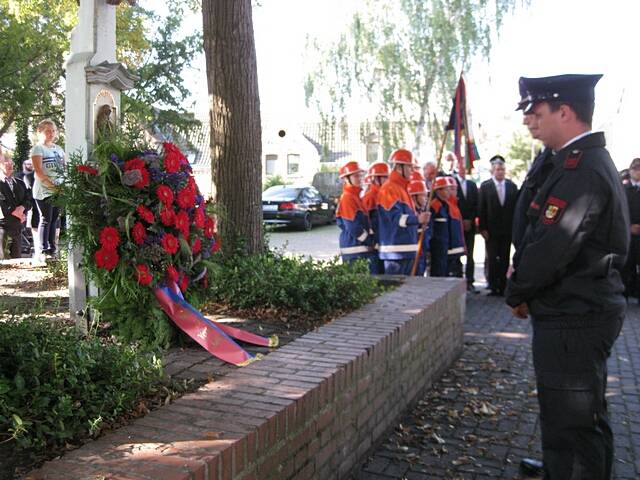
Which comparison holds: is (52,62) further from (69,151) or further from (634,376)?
(634,376)

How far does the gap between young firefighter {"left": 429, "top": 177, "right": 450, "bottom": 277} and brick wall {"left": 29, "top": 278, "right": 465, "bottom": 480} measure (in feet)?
13.7

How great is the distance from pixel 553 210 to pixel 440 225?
640 centimetres

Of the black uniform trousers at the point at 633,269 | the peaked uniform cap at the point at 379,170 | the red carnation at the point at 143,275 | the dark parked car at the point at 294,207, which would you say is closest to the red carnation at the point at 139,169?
the red carnation at the point at 143,275

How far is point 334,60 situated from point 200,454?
3432 centimetres

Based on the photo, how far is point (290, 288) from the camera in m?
5.08

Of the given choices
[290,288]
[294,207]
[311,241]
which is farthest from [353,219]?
[294,207]

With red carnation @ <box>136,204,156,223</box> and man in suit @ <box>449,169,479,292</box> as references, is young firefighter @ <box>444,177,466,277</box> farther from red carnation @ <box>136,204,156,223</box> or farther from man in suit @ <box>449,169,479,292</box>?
red carnation @ <box>136,204,156,223</box>

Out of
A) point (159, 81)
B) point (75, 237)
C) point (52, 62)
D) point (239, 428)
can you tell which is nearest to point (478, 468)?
point (239, 428)

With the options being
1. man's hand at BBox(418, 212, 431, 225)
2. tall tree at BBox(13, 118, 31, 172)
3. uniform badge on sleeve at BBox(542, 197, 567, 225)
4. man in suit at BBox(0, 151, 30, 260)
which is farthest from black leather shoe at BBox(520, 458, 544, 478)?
tall tree at BBox(13, 118, 31, 172)

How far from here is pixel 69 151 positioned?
429cm

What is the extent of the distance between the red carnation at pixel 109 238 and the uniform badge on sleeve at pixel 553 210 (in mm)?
2435

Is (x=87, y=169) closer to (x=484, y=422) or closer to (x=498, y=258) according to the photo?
(x=484, y=422)

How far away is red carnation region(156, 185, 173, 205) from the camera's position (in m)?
3.94

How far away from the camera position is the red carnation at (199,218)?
4246mm
